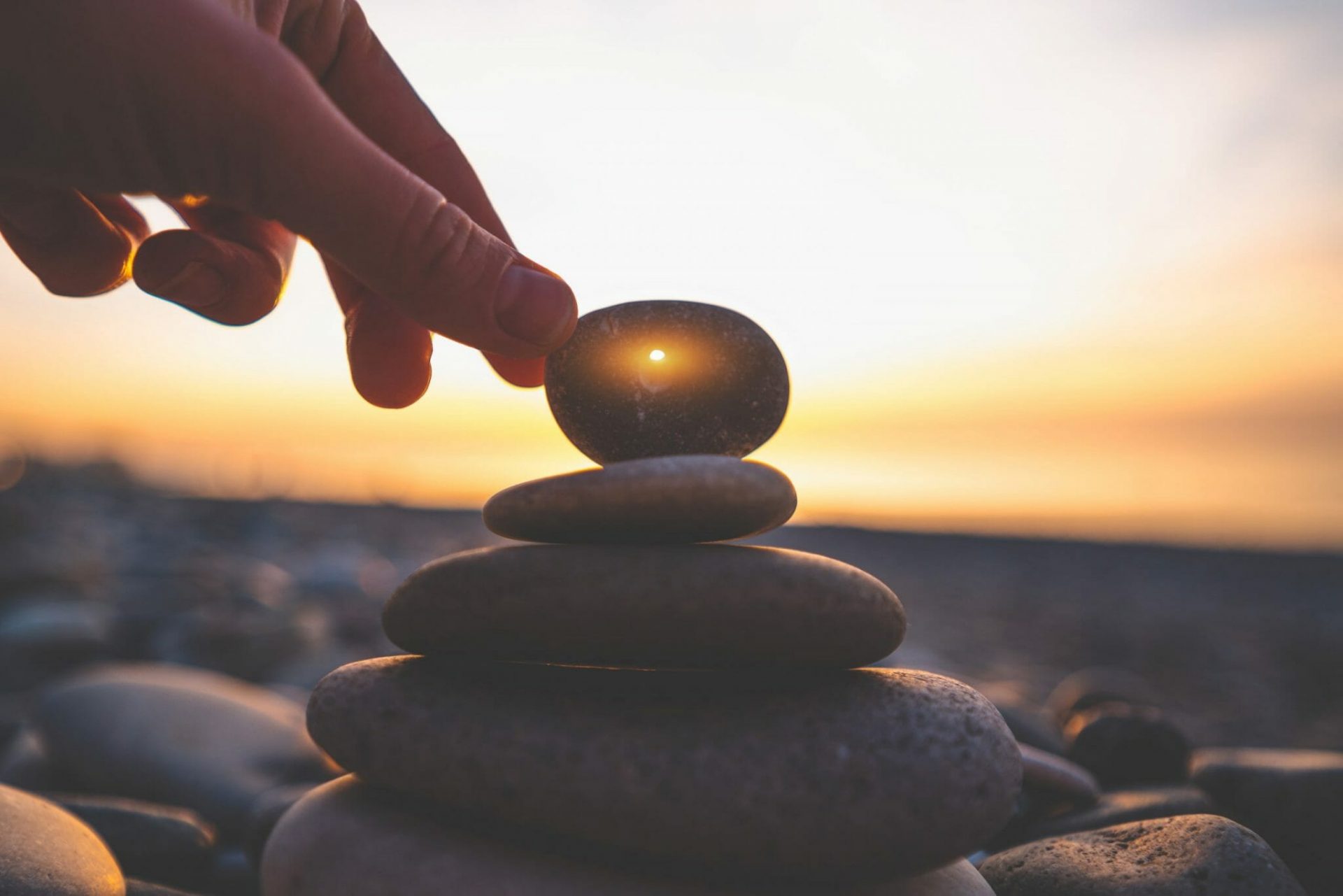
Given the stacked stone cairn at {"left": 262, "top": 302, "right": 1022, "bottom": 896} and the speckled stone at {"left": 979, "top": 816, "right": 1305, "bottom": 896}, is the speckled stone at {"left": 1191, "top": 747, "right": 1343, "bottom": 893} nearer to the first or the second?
the speckled stone at {"left": 979, "top": 816, "right": 1305, "bottom": 896}

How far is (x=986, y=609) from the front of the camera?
10094 mm

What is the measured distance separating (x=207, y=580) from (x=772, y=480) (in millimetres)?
6884

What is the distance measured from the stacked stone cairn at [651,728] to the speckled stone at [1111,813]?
0.62 metres

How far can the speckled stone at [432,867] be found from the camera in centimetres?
151

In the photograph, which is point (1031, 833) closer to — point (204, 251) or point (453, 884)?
point (453, 884)

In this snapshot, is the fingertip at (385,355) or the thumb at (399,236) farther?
the fingertip at (385,355)

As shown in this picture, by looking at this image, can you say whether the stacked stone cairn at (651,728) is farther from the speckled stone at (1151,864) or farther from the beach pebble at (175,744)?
the beach pebble at (175,744)

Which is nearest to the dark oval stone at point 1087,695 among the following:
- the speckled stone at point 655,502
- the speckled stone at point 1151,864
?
the speckled stone at point 1151,864

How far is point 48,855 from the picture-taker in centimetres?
167

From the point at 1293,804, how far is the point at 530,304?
2543 millimetres

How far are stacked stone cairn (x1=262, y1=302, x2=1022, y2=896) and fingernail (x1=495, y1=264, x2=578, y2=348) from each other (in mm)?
318

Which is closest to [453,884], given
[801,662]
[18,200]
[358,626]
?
[801,662]

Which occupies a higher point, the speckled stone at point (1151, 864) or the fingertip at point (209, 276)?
the fingertip at point (209, 276)

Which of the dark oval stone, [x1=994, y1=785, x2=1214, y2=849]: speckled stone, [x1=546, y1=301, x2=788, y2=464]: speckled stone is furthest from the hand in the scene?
the dark oval stone
